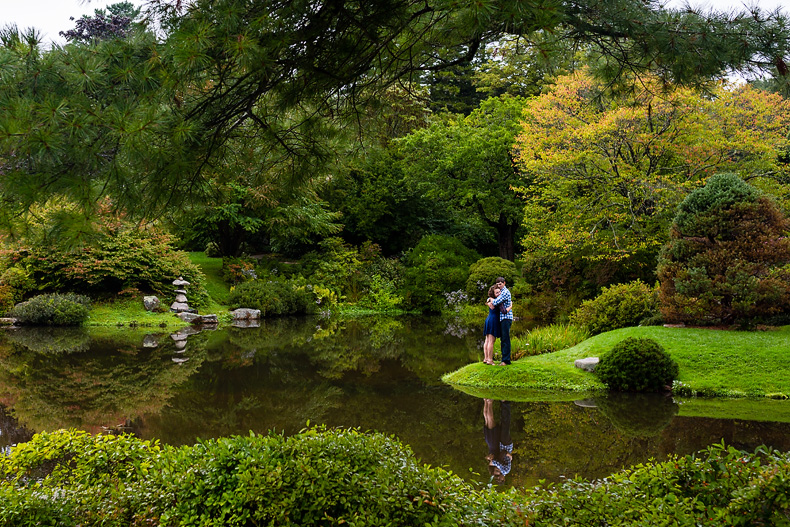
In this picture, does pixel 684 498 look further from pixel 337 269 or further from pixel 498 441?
pixel 337 269

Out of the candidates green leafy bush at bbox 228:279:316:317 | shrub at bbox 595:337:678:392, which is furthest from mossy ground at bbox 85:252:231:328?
shrub at bbox 595:337:678:392

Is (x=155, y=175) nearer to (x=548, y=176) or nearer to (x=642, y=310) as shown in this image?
(x=642, y=310)

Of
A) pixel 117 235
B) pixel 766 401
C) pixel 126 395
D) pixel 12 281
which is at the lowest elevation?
pixel 766 401

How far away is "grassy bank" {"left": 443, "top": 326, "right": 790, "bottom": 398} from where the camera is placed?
8367 mm

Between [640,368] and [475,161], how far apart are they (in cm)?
1301

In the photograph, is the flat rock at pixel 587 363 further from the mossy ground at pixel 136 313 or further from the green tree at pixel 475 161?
the green tree at pixel 475 161

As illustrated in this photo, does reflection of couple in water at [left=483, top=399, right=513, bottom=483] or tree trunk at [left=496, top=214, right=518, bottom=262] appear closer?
reflection of couple in water at [left=483, top=399, right=513, bottom=483]

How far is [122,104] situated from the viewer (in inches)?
141

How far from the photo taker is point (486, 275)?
18.7 m

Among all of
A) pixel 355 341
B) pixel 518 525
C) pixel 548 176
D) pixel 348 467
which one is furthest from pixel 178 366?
pixel 548 176

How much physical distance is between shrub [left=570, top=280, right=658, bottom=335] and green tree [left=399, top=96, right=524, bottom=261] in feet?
29.0

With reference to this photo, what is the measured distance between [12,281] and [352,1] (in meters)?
15.7

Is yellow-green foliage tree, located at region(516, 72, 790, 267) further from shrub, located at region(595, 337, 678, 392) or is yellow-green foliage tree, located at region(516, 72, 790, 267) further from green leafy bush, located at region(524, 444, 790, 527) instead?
green leafy bush, located at region(524, 444, 790, 527)

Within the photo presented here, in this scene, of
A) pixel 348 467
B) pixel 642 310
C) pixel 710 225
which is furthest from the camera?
A: pixel 642 310
